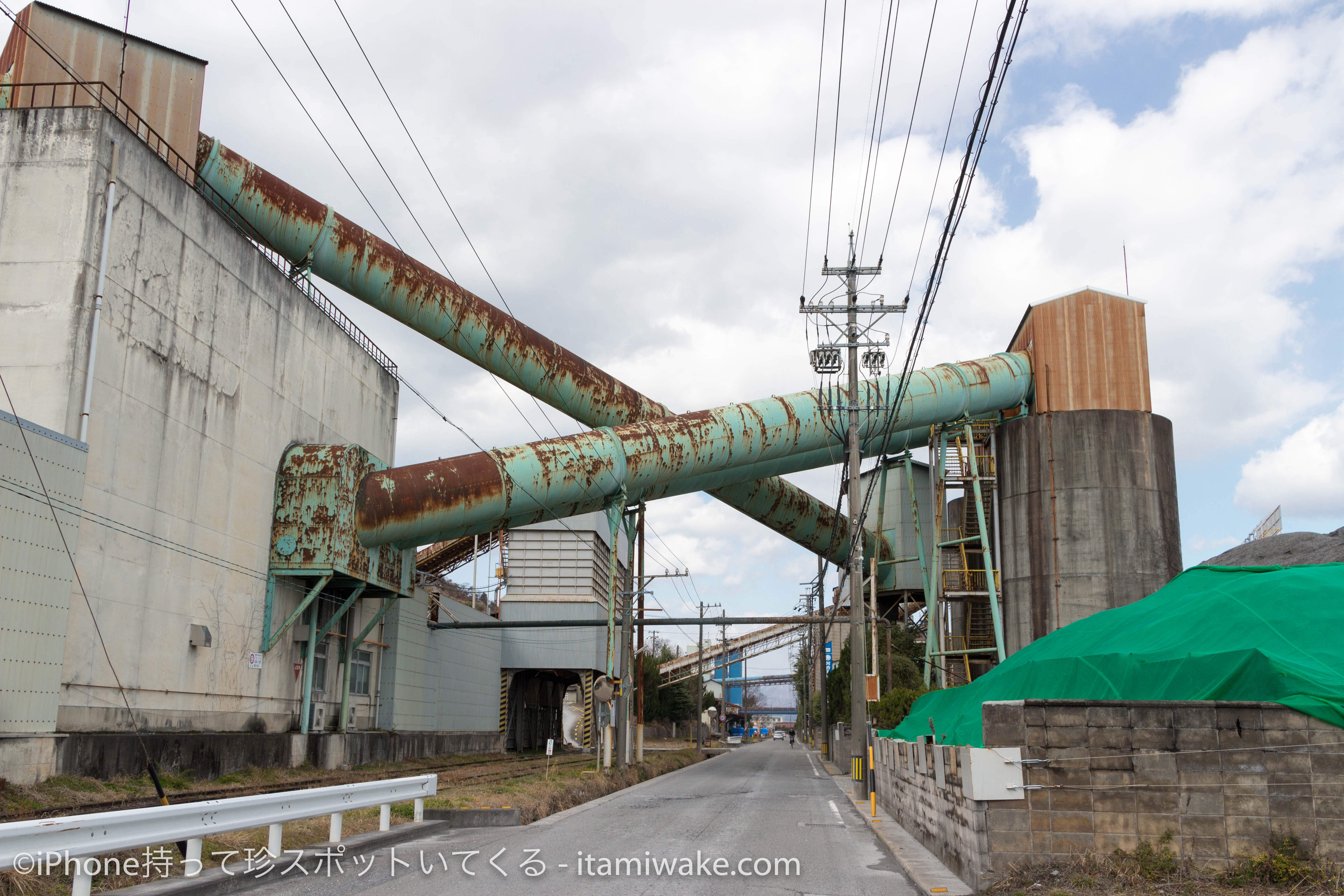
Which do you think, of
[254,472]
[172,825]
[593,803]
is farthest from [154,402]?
[172,825]

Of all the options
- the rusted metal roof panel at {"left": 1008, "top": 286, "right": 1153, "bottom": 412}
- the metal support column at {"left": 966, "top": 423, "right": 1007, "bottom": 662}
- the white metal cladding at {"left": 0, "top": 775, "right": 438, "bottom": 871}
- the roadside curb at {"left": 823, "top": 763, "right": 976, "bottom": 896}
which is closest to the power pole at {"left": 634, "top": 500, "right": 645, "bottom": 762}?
the metal support column at {"left": 966, "top": 423, "right": 1007, "bottom": 662}

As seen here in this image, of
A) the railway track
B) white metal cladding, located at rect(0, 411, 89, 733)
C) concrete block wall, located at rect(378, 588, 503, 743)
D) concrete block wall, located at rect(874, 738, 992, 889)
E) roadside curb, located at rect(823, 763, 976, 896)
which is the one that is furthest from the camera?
concrete block wall, located at rect(378, 588, 503, 743)

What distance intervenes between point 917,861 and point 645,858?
10.2ft

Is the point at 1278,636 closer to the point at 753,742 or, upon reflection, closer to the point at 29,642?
the point at 29,642

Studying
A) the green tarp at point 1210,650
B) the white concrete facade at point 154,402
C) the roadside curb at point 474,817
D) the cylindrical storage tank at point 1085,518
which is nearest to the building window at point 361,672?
the white concrete facade at point 154,402

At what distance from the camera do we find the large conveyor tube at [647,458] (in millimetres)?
24062

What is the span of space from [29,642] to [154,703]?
4.35 meters

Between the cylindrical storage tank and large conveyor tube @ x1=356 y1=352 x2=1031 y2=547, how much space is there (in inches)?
86.3

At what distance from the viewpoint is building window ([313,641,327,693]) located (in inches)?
1026

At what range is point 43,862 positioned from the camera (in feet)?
23.3

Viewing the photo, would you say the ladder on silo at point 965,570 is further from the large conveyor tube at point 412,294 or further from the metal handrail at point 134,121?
the metal handrail at point 134,121

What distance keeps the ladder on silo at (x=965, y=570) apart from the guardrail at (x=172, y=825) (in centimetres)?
2427

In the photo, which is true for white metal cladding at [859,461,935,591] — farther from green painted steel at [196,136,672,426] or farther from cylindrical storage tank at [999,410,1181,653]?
green painted steel at [196,136,672,426]

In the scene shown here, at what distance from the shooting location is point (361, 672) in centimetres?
2939
